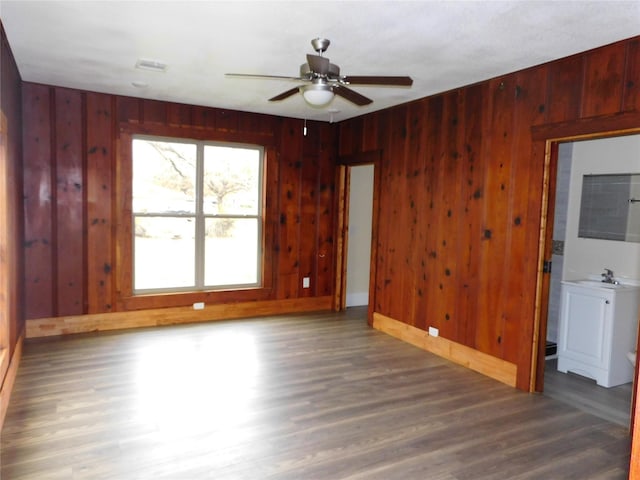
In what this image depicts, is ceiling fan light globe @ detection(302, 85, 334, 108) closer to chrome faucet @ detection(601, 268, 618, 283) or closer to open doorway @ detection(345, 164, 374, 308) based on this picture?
chrome faucet @ detection(601, 268, 618, 283)

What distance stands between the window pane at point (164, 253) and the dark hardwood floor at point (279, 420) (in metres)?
0.98

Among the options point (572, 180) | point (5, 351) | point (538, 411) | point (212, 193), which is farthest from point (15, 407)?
point (572, 180)

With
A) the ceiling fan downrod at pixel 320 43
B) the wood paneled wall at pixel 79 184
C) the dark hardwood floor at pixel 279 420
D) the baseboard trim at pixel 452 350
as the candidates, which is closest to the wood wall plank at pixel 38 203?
the wood paneled wall at pixel 79 184

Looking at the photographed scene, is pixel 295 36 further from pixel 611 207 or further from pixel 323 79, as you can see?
pixel 611 207

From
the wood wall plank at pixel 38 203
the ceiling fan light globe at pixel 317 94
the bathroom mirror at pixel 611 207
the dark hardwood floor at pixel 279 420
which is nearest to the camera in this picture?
the dark hardwood floor at pixel 279 420

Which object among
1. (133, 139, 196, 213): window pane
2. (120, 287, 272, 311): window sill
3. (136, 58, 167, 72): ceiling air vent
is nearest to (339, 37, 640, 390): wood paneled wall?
Result: (120, 287, 272, 311): window sill

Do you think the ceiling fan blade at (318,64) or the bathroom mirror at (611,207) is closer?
the ceiling fan blade at (318,64)

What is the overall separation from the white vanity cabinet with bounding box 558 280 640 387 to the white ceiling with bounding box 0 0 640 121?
200cm

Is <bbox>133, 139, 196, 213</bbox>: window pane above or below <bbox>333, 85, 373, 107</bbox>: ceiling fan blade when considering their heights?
below

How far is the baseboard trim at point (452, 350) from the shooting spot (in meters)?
3.95

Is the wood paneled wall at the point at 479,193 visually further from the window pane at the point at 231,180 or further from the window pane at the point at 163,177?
the window pane at the point at 163,177

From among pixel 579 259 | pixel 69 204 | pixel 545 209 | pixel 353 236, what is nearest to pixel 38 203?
pixel 69 204

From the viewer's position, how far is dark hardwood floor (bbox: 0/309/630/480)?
8.46 ft

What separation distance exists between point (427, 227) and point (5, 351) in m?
3.75
